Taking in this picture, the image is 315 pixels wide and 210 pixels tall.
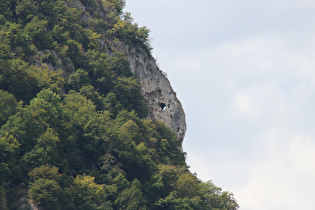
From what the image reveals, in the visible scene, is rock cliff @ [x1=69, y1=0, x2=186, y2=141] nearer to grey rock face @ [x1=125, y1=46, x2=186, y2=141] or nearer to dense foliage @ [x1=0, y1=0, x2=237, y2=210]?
grey rock face @ [x1=125, y1=46, x2=186, y2=141]

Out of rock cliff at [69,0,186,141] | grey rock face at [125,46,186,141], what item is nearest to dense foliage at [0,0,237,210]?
rock cliff at [69,0,186,141]

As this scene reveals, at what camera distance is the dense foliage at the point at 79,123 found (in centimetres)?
6227

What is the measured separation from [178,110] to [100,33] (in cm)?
2358

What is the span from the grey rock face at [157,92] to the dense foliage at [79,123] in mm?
3667

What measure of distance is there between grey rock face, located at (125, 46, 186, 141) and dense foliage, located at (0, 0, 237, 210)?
367 centimetres

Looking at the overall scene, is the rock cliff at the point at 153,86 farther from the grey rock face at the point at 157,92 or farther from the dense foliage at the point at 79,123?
the dense foliage at the point at 79,123

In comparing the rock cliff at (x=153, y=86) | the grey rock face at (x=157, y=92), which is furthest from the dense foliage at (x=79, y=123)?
the grey rock face at (x=157, y=92)

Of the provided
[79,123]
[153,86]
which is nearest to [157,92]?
[153,86]

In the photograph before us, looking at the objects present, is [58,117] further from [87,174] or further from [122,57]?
[122,57]

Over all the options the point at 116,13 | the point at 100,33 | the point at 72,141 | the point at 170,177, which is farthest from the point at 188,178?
the point at 116,13

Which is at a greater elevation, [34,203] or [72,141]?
[72,141]

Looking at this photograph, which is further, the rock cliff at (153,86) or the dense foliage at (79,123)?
the rock cliff at (153,86)

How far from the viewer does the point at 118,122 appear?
8869cm

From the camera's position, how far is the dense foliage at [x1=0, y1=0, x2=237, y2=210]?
62.3 metres
